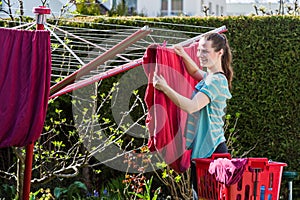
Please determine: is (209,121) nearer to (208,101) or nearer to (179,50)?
(208,101)

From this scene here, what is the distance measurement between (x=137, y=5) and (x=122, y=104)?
1195 centimetres

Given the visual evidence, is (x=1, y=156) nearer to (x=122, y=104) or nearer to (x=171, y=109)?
(x=122, y=104)

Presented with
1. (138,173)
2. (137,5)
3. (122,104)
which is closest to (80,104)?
(122,104)

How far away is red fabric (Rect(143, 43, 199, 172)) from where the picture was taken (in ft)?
11.6

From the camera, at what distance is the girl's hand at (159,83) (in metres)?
3.40

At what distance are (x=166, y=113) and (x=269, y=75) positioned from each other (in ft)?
9.45

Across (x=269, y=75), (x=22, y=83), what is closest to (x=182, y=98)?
(x=22, y=83)

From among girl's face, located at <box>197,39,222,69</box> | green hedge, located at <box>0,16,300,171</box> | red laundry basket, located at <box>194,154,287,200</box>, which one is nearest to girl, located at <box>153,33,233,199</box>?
girl's face, located at <box>197,39,222,69</box>

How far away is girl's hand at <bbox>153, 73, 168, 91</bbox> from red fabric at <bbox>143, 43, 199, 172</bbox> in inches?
2.6

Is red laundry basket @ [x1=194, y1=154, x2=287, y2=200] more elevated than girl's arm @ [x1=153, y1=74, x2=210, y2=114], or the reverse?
girl's arm @ [x1=153, y1=74, x2=210, y2=114]

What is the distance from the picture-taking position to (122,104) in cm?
632

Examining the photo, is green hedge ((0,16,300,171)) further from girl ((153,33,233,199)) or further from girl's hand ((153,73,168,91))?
girl's hand ((153,73,168,91))

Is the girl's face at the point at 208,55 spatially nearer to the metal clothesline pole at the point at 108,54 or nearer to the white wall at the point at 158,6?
the metal clothesline pole at the point at 108,54

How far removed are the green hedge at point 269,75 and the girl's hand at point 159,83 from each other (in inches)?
114
